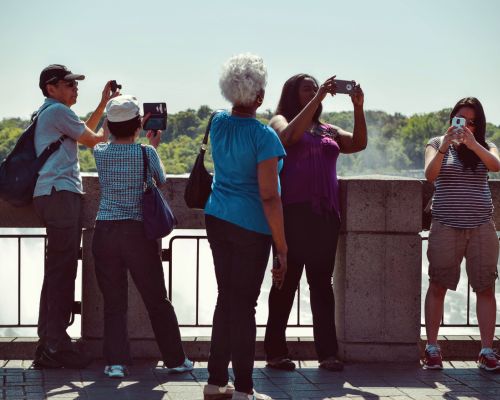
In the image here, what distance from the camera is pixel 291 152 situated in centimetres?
593

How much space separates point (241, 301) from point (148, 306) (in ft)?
3.46

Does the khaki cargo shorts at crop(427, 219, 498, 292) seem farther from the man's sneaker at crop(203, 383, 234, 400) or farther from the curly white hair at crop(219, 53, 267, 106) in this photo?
the curly white hair at crop(219, 53, 267, 106)

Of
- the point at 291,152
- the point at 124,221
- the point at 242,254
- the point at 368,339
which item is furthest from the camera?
the point at 368,339

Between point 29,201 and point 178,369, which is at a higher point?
point 29,201

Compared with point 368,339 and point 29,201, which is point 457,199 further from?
point 29,201

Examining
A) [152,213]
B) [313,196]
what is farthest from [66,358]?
[313,196]

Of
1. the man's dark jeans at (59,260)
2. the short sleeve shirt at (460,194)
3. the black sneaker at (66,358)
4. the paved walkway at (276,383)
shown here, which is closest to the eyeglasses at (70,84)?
the man's dark jeans at (59,260)

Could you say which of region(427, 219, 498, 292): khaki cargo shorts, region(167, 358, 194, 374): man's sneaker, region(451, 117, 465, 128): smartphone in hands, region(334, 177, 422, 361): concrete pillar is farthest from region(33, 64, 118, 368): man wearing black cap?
region(427, 219, 498, 292): khaki cargo shorts

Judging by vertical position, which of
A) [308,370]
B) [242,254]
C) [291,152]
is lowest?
[308,370]

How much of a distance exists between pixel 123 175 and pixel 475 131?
7.73 ft

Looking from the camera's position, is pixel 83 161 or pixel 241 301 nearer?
pixel 241 301

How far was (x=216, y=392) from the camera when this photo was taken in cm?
→ 504

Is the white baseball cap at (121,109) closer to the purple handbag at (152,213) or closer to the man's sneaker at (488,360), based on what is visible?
the purple handbag at (152,213)

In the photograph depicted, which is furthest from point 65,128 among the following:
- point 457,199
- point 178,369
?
point 457,199
